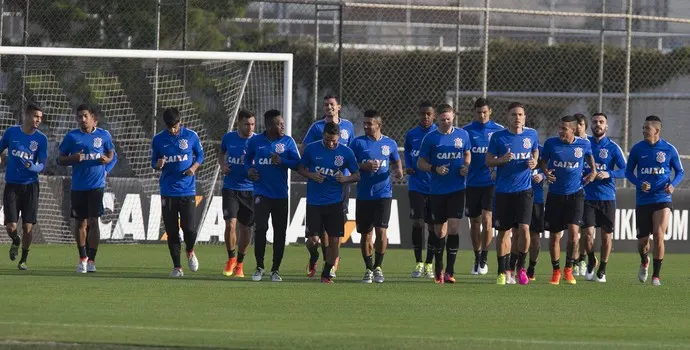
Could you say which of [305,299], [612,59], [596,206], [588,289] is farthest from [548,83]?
[305,299]

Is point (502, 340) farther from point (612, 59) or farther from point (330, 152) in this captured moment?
point (612, 59)

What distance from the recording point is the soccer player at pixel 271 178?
17.8 metres

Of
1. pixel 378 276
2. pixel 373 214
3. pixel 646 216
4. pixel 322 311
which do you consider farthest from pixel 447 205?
pixel 322 311

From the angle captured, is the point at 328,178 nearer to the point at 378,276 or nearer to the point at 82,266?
the point at 378,276

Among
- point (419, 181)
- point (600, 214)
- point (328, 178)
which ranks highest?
point (328, 178)

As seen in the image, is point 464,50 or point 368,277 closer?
point 368,277

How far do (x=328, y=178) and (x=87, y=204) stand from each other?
337 cm

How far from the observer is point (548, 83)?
106 feet

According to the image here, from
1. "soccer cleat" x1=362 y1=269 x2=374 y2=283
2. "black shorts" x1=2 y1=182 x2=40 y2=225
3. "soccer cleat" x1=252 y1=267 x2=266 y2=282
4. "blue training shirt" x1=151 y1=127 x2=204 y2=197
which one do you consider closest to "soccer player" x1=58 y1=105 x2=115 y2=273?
"blue training shirt" x1=151 y1=127 x2=204 y2=197

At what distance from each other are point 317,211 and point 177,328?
19.1 feet

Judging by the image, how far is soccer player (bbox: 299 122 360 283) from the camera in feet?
57.4

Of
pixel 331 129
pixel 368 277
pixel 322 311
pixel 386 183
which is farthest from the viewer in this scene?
pixel 386 183

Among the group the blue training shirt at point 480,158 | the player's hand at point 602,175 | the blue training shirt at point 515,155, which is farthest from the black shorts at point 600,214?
the blue training shirt at point 515,155

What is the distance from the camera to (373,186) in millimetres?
18109
